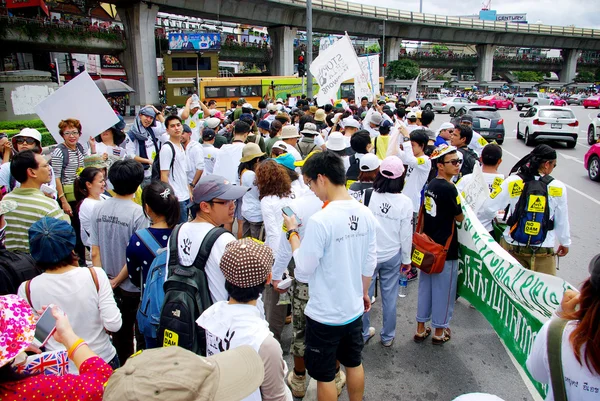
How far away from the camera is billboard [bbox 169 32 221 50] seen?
3722 centimetres

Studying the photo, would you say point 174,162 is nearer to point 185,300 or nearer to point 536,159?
point 185,300

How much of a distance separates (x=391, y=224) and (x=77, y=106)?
4226mm

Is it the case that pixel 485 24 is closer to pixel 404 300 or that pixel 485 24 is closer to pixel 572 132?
pixel 572 132

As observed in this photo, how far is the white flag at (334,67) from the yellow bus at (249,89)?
51.5 feet

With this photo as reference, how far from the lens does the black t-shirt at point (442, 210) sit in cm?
397

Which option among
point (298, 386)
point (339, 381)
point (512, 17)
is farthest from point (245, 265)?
point (512, 17)

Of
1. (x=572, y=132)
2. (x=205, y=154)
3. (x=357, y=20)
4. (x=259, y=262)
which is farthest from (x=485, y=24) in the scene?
(x=259, y=262)

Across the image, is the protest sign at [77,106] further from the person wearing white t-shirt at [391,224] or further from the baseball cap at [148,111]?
the person wearing white t-shirt at [391,224]

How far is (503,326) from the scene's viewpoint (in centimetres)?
320

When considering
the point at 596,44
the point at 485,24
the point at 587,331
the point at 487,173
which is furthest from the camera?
the point at 596,44

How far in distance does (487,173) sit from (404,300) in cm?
184

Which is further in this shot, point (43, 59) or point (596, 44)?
point (596, 44)

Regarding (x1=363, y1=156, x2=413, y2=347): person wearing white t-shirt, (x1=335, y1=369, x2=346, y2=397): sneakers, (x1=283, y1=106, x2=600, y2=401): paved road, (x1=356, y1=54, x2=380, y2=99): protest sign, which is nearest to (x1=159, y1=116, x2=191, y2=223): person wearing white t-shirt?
(x1=283, y1=106, x2=600, y2=401): paved road

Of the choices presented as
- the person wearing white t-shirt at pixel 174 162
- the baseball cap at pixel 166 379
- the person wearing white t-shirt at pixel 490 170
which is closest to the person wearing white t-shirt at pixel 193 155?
the person wearing white t-shirt at pixel 174 162
